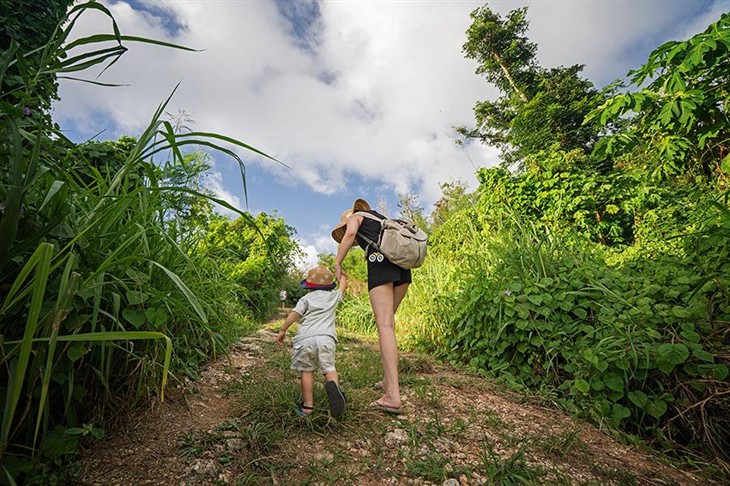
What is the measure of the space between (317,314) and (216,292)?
1344 mm

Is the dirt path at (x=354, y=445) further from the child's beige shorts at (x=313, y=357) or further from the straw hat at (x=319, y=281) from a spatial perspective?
the straw hat at (x=319, y=281)

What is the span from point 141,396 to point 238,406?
1.66 ft

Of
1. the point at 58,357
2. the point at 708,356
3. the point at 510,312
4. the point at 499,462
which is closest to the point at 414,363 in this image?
the point at 510,312

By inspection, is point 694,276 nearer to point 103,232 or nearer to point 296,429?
point 296,429

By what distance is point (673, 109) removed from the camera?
3.40 m

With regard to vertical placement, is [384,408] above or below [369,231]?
below

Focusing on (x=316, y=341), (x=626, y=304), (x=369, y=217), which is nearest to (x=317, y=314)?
(x=316, y=341)

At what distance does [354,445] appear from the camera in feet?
5.30

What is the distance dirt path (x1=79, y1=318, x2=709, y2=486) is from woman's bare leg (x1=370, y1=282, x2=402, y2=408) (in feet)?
0.45

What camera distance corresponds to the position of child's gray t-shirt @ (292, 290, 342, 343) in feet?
6.18

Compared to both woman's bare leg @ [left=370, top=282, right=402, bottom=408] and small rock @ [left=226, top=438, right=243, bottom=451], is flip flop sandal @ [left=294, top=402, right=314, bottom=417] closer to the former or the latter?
small rock @ [left=226, top=438, right=243, bottom=451]

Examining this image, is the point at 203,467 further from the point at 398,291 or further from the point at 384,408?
the point at 398,291

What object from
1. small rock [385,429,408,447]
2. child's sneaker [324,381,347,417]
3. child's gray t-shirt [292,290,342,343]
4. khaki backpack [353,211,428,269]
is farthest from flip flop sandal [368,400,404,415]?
khaki backpack [353,211,428,269]

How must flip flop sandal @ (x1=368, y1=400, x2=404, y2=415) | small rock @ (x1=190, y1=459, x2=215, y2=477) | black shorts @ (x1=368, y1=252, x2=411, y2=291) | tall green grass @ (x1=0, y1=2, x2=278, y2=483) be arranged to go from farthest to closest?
black shorts @ (x1=368, y1=252, x2=411, y2=291), flip flop sandal @ (x1=368, y1=400, x2=404, y2=415), small rock @ (x1=190, y1=459, x2=215, y2=477), tall green grass @ (x1=0, y1=2, x2=278, y2=483)
